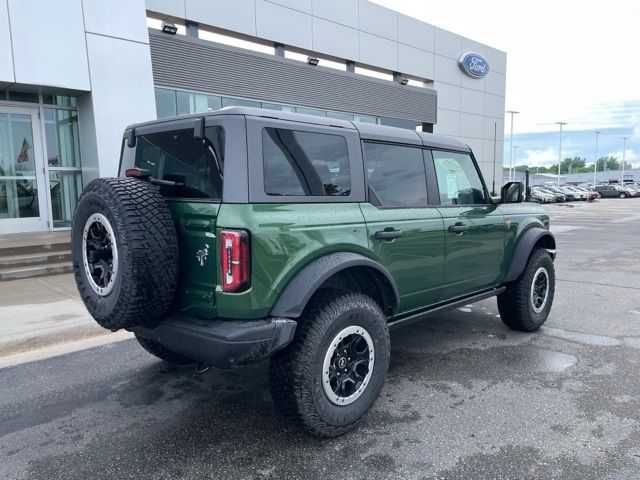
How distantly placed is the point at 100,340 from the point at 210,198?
9.91ft

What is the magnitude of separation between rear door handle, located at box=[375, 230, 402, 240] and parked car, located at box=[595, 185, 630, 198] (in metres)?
57.3

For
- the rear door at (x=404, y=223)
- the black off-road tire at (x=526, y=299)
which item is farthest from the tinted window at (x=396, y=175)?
the black off-road tire at (x=526, y=299)

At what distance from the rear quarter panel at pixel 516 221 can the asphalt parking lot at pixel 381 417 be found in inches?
36.4

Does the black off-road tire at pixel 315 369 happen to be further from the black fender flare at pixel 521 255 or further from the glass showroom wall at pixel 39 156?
the glass showroom wall at pixel 39 156

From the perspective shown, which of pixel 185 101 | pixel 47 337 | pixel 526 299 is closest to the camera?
pixel 526 299

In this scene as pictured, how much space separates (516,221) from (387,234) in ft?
6.82

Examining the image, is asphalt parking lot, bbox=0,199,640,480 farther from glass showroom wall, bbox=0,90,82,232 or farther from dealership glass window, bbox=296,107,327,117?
dealership glass window, bbox=296,107,327,117

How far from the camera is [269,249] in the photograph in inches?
107

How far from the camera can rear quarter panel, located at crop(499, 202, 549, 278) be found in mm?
4730

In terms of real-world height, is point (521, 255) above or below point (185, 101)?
below

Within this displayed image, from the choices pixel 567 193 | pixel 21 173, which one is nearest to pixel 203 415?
pixel 21 173

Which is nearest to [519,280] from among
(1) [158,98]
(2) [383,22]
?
(1) [158,98]

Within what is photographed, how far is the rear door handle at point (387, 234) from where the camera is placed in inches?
132

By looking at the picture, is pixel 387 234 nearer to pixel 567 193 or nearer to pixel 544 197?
pixel 544 197
